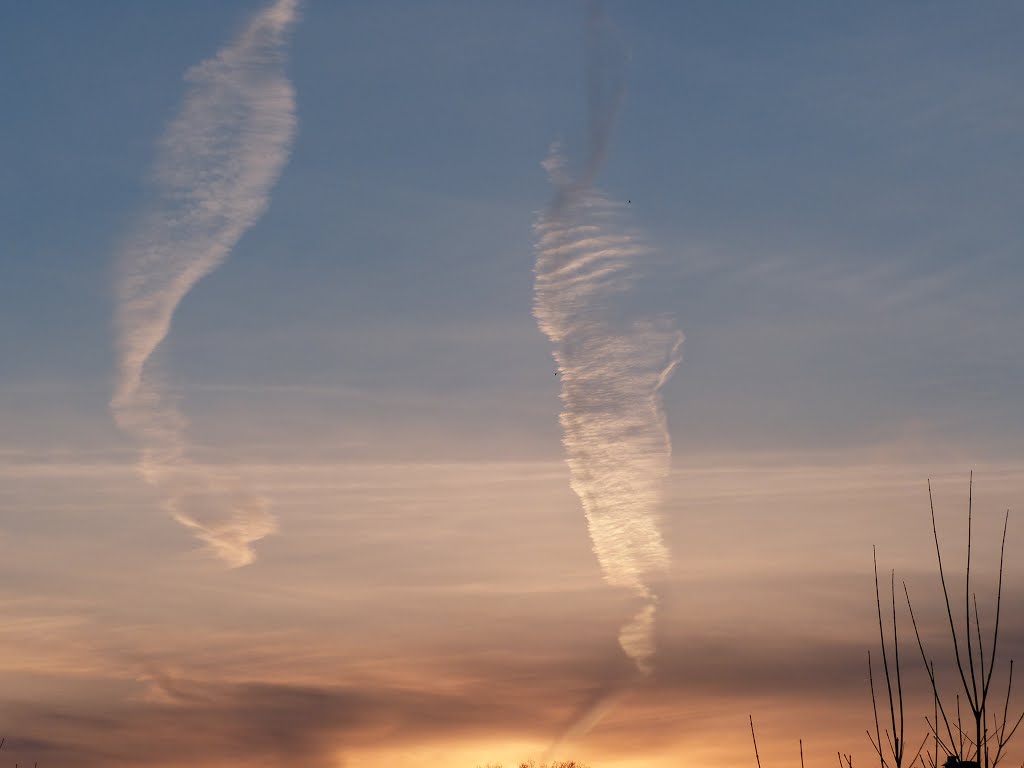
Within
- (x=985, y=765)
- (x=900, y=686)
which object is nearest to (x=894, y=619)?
(x=900, y=686)

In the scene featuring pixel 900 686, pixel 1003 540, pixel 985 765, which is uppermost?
pixel 1003 540

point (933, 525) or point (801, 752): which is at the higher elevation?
point (933, 525)

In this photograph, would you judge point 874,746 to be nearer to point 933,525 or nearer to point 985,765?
point 985,765

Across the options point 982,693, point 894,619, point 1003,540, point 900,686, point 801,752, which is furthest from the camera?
point 801,752

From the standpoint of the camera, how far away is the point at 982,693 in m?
26.1

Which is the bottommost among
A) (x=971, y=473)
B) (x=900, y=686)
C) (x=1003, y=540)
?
(x=900, y=686)

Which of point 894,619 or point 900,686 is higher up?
point 894,619

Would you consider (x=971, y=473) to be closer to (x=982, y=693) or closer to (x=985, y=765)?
(x=982, y=693)

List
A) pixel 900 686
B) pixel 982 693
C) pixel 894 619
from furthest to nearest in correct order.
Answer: pixel 894 619
pixel 900 686
pixel 982 693

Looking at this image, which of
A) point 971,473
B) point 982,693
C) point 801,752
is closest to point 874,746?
point 801,752

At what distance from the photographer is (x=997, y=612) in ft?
81.5

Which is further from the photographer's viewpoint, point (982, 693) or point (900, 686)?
point (900, 686)

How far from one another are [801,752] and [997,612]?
9445 millimetres

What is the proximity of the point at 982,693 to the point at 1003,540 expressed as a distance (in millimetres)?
4112
